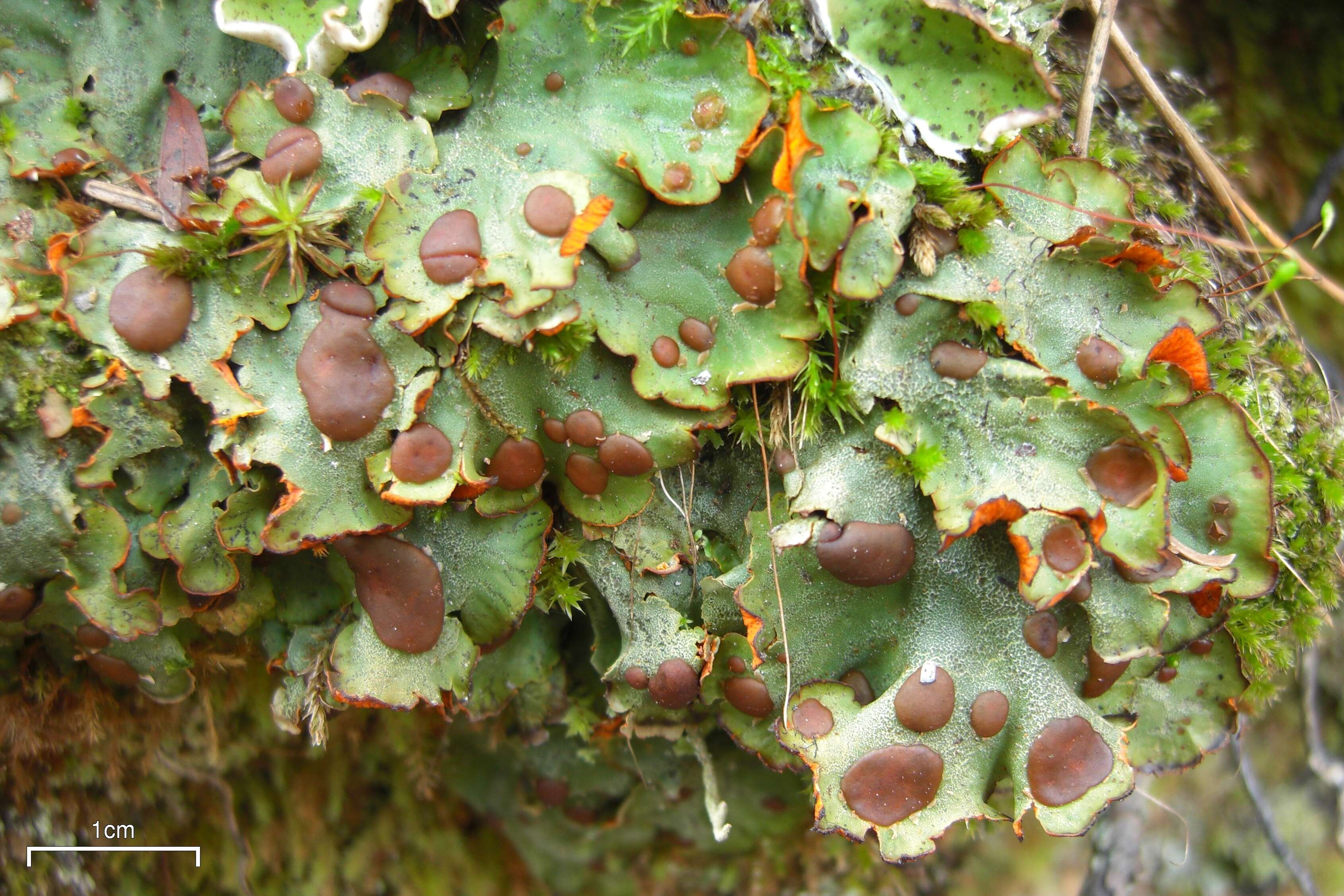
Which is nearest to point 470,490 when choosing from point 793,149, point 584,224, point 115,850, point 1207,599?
point 584,224

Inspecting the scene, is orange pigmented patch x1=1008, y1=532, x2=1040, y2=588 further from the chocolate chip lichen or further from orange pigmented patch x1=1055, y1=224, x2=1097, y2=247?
orange pigmented patch x1=1055, y1=224, x2=1097, y2=247

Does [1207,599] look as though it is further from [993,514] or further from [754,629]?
[754,629]

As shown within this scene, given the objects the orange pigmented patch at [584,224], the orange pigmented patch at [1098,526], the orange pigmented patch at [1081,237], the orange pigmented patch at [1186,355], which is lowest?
the orange pigmented patch at [1098,526]

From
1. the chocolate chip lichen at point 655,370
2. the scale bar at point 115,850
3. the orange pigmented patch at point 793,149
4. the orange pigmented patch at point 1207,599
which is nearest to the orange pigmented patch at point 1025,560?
the chocolate chip lichen at point 655,370

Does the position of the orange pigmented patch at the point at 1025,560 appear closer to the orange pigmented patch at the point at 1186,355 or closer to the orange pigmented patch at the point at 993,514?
the orange pigmented patch at the point at 993,514

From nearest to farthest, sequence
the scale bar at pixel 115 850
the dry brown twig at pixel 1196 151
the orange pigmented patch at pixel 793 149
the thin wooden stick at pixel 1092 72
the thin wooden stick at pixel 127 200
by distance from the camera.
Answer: the orange pigmented patch at pixel 793 149
the thin wooden stick at pixel 127 200
the thin wooden stick at pixel 1092 72
the dry brown twig at pixel 1196 151
the scale bar at pixel 115 850

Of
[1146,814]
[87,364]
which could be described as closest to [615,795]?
[87,364]

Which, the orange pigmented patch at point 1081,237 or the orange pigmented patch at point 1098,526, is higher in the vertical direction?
the orange pigmented patch at point 1081,237

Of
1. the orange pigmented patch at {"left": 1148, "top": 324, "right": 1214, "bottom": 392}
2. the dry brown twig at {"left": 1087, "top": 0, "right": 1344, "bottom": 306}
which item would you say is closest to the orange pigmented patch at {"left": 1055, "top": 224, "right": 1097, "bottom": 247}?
the orange pigmented patch at {"left": 1148, "top": 324, "right": 1214, "bottom": 392}
